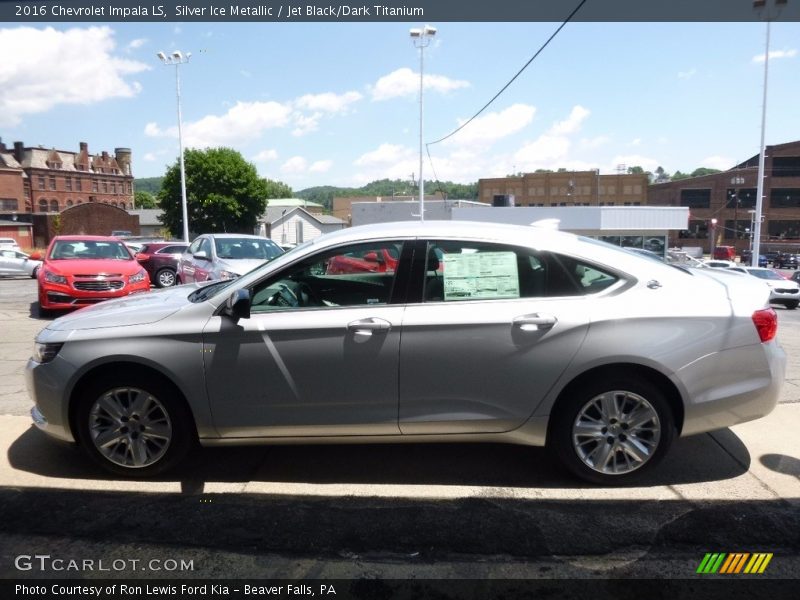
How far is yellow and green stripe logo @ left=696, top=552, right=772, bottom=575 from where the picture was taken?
2.88 metres

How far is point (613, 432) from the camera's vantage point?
3.68m

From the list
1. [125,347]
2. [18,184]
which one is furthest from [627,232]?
[18,184]

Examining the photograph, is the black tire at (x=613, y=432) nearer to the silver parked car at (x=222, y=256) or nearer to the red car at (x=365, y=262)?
the red car at (x=365, y=262)

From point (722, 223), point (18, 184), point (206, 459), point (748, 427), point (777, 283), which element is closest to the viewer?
point (206, 459)

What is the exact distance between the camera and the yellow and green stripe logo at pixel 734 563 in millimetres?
2875

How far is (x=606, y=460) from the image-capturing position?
3.69 metres

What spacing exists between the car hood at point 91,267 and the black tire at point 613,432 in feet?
29.6

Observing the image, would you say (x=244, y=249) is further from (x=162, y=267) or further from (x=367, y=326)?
(x=162, y=267)

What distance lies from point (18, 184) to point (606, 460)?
333ft

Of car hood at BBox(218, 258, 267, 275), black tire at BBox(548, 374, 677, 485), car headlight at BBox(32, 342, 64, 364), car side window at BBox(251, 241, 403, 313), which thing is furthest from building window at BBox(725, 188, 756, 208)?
car headlight at BBox(32, 342, 64, 364)

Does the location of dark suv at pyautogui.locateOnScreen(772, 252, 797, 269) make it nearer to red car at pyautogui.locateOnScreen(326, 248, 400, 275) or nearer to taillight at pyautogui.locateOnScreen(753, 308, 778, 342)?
taillight at pyautogui.locateOnScreen(753, 308, 778, 342)

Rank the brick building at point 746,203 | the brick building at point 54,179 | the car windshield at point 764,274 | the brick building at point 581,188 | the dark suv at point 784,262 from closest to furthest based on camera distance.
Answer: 1. the car windshield at point 764,274
2. the dark suv at point 784,262
3. the brick building at point 746,203
4. the brick building at point 581,188
5. the brick building at point 54,179

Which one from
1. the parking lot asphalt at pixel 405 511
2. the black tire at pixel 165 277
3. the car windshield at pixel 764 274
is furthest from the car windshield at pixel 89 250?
the car windshield at pixel 764 274

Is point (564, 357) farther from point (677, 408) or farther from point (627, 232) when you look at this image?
point (627, 232)
